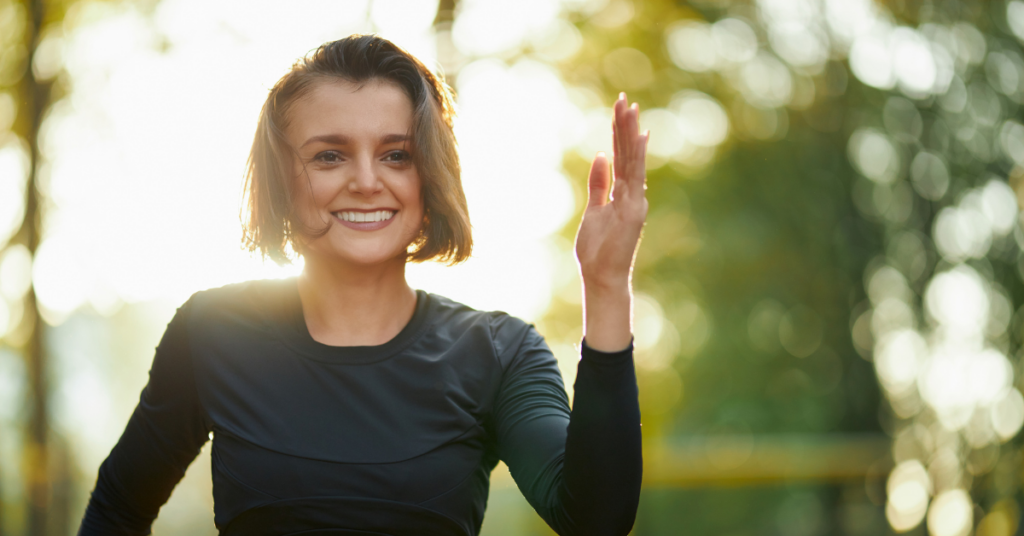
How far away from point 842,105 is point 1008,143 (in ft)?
5.12

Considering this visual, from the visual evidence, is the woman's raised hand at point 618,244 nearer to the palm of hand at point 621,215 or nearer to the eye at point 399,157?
the palm of hand at point 621,215

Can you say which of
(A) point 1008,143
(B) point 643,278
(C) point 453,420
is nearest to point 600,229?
(C) point 453,420

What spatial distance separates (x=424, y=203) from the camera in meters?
1.76

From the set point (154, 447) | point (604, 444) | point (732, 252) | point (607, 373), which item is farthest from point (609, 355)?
point (732, 252)

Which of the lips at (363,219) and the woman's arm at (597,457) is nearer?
the woman's arm at (597,457)

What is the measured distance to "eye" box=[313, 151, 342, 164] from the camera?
65.3 inches

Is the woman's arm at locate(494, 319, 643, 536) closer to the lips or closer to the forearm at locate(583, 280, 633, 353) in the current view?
the forearm at locate(583, 280, 633, 353)

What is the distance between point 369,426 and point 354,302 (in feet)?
1.03

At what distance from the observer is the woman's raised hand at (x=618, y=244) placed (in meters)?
1.34

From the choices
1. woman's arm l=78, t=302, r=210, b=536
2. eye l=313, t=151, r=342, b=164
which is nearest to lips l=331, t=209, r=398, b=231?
eye l=313, t=151, r=342, b=164

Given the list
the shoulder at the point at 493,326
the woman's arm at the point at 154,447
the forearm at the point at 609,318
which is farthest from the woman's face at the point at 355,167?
the forearm at the point at 609,318

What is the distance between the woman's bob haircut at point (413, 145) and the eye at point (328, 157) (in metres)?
0.08

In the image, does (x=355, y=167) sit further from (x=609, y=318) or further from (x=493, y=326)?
(x=609, y=318)

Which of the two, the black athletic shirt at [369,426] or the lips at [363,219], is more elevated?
the lips at [363,219]
